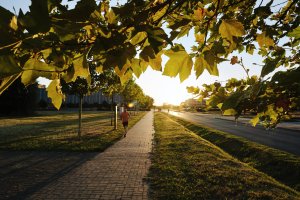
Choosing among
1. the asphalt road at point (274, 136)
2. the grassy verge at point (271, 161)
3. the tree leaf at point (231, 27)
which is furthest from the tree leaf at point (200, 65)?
the grassy verge at point (271, 161)

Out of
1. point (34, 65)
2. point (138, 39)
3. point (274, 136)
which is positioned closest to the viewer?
point (34, 65)

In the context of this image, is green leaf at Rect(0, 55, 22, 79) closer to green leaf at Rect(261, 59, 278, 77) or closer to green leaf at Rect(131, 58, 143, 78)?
green leaf at Rect(131, 58, 143, 78)

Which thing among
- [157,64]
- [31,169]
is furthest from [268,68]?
[31,169]

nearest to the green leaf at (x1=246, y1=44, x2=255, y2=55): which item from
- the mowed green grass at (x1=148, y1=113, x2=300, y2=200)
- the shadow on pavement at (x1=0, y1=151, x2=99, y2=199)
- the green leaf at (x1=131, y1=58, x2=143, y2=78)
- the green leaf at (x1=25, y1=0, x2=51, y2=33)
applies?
the green leaf at (x1=131, y1=58, x2=143, y2=78)

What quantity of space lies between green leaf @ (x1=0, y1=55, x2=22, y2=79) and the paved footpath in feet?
17.1

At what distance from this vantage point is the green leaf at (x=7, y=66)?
3.06ft

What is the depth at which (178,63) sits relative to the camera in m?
1.50

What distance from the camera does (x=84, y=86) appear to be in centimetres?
1521

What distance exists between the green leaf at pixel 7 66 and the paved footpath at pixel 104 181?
5.21 meters

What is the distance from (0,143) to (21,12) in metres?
14.0

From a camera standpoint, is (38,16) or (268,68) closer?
Result: (38,16)

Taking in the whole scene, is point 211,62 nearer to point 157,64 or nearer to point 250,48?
point 157,64

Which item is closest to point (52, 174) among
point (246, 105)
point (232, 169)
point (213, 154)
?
point (232, 169)

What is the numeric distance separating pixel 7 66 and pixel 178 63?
810mm
